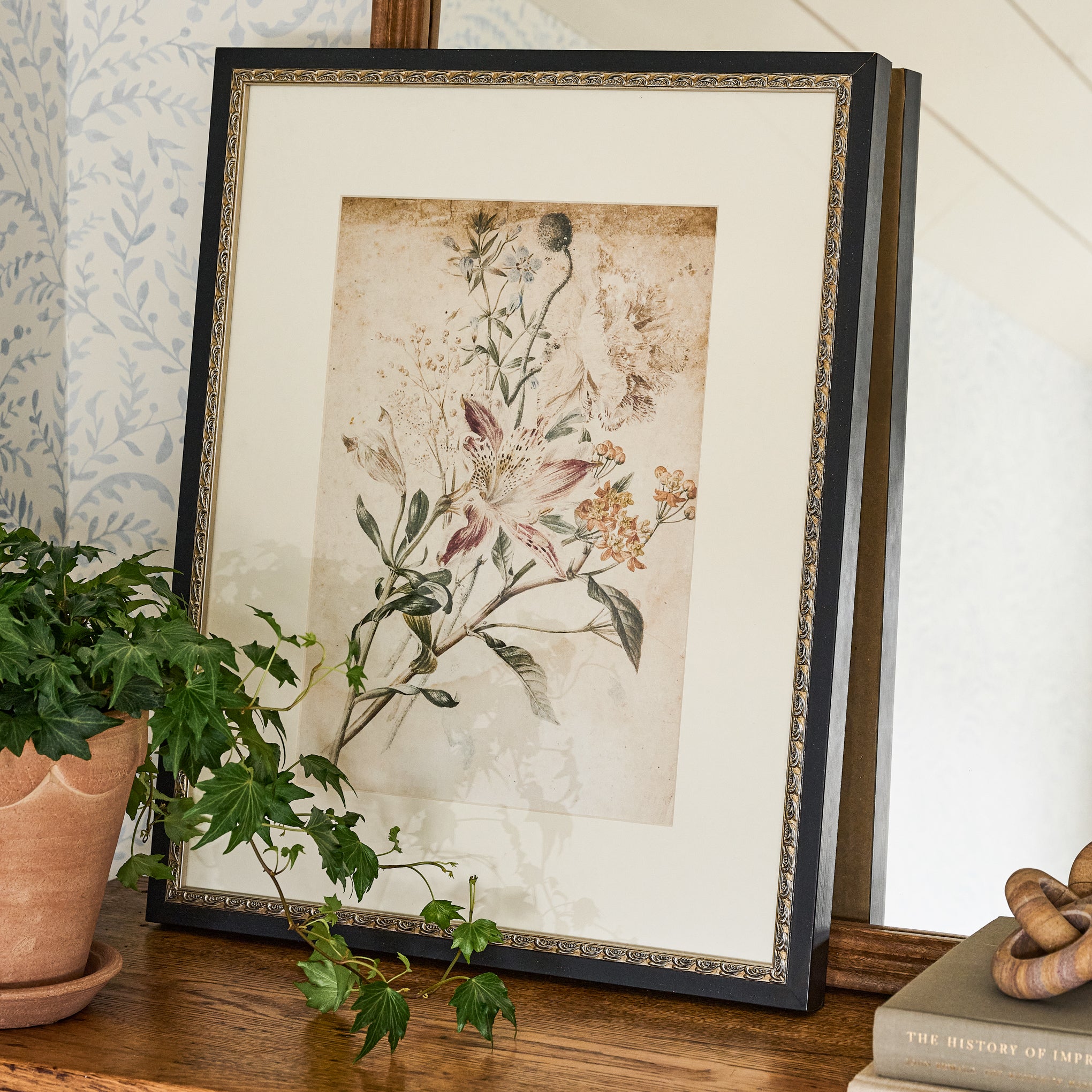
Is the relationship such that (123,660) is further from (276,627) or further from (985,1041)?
(985,1041)

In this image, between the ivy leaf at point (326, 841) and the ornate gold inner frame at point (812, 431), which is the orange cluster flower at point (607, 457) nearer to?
the ornate gold inner frame at point (812, 431)

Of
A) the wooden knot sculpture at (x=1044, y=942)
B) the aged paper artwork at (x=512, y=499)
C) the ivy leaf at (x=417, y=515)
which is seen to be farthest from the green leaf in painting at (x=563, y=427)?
the wooden knot sculpture at (x=1044, y=942)

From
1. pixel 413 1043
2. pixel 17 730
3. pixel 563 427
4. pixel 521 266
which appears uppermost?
pixel 521 266

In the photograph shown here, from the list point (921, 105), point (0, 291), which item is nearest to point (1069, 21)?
point (921, 105)

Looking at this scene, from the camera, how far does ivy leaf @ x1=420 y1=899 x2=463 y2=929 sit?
0.86 m

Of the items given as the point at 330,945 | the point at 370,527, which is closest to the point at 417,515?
the point at 370,527

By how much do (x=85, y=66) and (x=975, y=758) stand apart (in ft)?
3.76

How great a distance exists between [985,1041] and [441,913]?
408 mm

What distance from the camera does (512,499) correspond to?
0.95m

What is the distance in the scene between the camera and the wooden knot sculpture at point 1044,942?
0.65 m

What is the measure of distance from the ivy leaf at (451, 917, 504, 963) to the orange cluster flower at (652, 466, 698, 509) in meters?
0.37

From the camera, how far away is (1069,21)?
919 mm

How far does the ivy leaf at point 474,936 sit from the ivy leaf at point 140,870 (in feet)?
0.96

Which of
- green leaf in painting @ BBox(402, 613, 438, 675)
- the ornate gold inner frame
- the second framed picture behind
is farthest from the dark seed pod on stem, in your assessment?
green leaf in painting @ BBox(402, 613, 438, 675)
